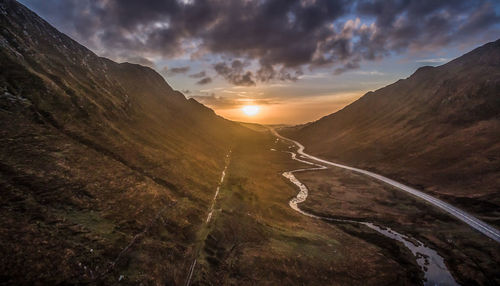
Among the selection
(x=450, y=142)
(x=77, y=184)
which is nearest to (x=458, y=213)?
(x=450, y=142)

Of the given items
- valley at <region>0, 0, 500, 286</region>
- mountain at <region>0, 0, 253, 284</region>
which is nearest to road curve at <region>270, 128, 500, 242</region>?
valley at <region>0, 0, 500, 286</region>

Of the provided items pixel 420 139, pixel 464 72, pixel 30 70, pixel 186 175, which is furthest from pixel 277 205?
pixel 464 72

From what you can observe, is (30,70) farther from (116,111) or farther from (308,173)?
(308,173)

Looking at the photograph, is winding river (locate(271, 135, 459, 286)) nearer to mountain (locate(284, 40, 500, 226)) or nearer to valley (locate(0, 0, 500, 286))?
valley (locate(0, 0, 500, 286))

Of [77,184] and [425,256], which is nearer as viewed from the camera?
[77,184]

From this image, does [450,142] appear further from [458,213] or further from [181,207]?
[181,207]

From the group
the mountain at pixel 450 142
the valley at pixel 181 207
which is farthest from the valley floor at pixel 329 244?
the mountain at pixel 450 142

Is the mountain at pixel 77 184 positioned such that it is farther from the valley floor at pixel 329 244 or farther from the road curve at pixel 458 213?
the road curve at pixel 458 213
